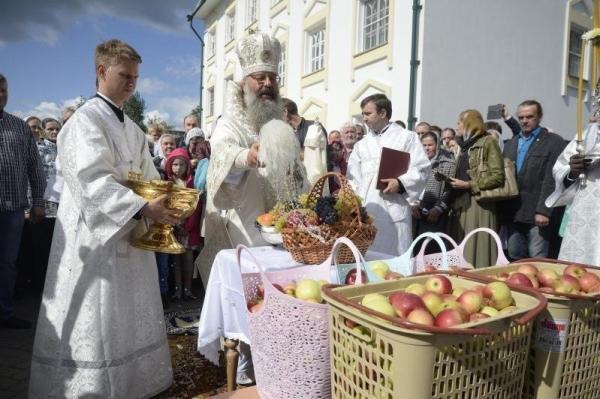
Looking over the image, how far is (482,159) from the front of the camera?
15.4ft

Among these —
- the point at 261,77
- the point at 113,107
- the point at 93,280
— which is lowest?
the point at 93,280

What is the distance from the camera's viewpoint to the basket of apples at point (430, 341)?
3.73 feet

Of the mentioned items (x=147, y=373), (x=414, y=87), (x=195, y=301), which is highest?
(x=414, y=87)

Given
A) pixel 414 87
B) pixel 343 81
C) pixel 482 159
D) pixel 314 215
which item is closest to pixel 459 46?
pixel 414 87

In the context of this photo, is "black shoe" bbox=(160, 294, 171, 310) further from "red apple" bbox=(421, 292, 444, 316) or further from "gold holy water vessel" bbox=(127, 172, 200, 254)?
"red apple" bbox=(421, 292, 444, 316)

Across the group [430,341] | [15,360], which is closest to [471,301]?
[430,341]

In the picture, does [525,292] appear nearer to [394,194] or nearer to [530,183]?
[394,194]

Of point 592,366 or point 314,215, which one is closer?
point 592,366

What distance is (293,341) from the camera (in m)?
1.54

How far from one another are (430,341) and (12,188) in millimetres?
4095

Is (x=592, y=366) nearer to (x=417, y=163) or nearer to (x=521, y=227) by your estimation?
(x=417, y=163)

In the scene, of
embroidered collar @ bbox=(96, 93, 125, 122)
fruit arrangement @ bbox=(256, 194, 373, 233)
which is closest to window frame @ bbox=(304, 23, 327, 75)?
embroidered collar @ bbox=(96, 93, 125, 122)

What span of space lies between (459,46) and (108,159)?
8.29 meters

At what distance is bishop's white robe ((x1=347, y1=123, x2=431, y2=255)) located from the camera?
3.86 meters
